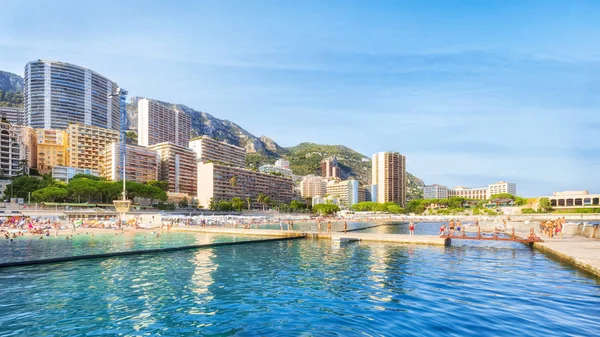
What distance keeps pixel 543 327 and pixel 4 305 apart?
1768 cm

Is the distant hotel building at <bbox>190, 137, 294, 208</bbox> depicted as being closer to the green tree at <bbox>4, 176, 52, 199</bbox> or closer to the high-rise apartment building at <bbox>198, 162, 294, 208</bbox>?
the high-rise apartment building at <bbox>198, 162, 294, 208</bbox>

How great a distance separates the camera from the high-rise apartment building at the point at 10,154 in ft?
366

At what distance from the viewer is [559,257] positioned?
73.6 ft

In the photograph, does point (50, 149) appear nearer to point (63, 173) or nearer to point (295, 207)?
point (63, 173)

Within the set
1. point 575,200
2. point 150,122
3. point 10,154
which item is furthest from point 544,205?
point 10,154

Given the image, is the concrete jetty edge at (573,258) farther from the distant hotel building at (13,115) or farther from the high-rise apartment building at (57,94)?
the distant hotel building at (13,115)

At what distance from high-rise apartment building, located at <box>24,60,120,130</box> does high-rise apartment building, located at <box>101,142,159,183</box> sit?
30.3 m

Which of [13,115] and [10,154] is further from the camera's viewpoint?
[13,115]

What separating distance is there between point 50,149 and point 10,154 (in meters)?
17.4

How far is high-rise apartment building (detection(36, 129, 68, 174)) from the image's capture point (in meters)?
128

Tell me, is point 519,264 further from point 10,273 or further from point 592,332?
point 10,273

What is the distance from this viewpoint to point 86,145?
452 feet

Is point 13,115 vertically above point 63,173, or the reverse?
point 13,115

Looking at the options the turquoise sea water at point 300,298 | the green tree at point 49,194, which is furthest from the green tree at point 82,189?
the turquoise sea water at point 300,298
